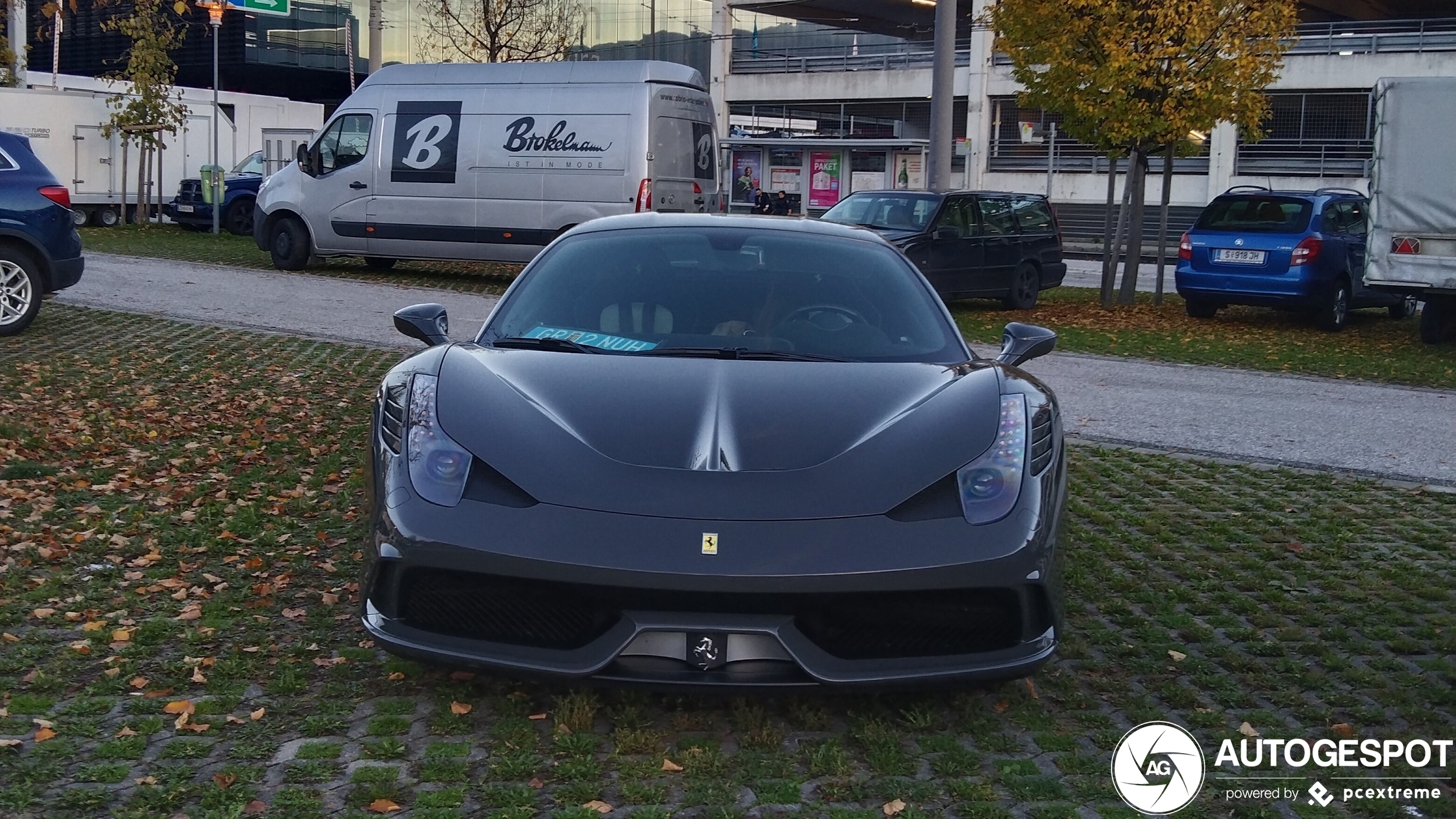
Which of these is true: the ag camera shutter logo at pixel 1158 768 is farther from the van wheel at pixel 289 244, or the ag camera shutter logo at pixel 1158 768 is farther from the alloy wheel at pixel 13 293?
the van wheel at pixel 289 244

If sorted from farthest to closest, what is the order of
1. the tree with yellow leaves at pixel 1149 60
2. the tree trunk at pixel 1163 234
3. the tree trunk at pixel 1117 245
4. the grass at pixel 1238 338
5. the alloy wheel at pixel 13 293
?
1. the tree trunk at pixel 1163 234
2. the tree trunk at pixel 1117 245
3. the tree with yellow leaves at pixel 1149 60
4. the grass at pixel 1238 338
5. the alloy wheel at pixel 13 293

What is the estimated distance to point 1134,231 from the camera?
19609 mm

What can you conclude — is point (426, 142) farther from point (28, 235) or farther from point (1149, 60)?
point (1149, 60)

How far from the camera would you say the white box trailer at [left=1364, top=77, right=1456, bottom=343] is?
46.9 feet

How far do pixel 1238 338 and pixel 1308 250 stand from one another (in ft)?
5.35

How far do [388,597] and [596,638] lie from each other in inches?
23.4

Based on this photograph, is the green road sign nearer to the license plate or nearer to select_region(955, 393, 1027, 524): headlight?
the license plate

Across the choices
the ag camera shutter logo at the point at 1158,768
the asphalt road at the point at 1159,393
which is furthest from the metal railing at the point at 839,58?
the ag camera shutter logo at the point at 1158,768

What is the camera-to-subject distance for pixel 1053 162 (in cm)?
4662

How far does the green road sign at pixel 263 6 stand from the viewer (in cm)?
2661

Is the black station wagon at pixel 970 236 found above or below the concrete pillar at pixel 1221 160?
below

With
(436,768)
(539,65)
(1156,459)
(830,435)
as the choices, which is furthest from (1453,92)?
(436,768)

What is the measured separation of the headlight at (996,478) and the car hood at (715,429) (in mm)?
34

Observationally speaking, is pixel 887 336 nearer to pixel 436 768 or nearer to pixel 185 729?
pixel 436 768
